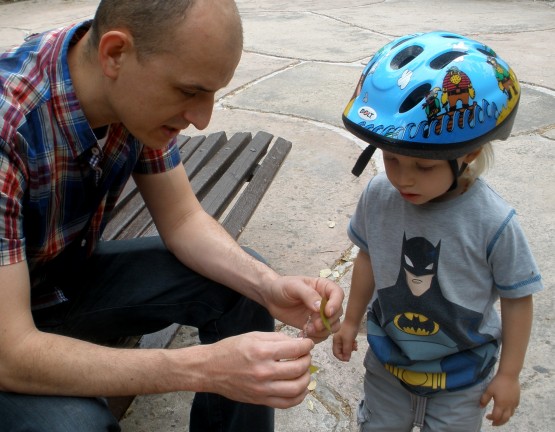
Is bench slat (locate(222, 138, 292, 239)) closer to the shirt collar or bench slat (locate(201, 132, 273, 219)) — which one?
bench slat (locate(201, 132, 273, 219))

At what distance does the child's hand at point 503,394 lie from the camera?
196cm

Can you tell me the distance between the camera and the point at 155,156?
2334 millimetres

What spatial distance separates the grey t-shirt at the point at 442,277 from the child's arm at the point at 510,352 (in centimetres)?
5

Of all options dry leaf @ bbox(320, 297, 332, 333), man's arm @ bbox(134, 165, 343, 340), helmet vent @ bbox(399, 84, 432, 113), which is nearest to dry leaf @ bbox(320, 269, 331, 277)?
man's arm @ bbox(134, 165, 343, 340)

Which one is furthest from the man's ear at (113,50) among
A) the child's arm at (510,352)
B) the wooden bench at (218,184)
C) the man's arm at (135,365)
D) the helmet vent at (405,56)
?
the child's arm at (510,352)

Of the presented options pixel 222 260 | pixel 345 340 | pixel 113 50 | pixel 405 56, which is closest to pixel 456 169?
pixel 405 56

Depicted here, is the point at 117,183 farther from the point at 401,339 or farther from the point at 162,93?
the point at 401,339

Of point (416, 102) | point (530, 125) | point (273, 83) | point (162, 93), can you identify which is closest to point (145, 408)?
point (162, 93)

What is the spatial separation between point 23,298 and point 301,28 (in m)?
7.32

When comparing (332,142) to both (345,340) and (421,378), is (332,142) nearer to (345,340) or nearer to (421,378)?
(345,340)

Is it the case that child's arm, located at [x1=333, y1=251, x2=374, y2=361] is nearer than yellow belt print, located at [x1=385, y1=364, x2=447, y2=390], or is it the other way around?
yellow belt print, located at [x1=385, y1=364, x2=447, y2=390]

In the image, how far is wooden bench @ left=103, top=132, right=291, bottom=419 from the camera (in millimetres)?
2838

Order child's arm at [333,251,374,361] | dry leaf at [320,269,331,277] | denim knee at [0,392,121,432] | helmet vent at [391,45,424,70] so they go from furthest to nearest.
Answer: dry leaf at [320,269,331,277] < child's arm at [333,251,374,361] < helmet vent at [391,45,424,70] < denim knee at [0,392,121,432]

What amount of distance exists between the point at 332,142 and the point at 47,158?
3154mm
